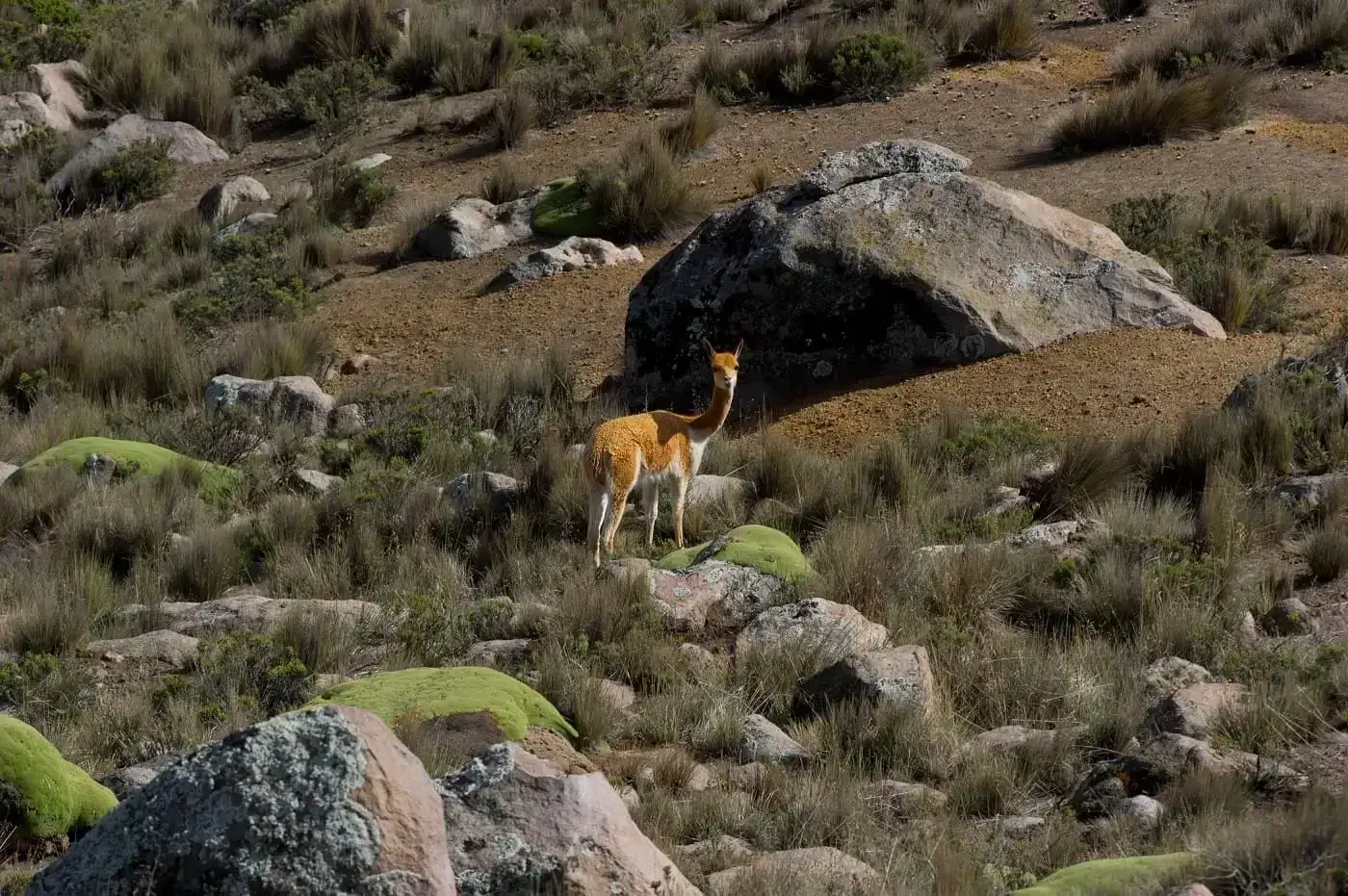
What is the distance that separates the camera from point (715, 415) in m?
10.2

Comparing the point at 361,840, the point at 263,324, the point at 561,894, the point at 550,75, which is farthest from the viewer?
the point at 550,75

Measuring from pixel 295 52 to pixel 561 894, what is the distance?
20940 millimetres

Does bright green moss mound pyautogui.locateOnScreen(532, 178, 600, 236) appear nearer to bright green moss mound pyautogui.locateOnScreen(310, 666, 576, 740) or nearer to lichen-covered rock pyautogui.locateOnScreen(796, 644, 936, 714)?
lichen-covered rock pyautogui.locateOnScreen(796, 644, 936, 714)

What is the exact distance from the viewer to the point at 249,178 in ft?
62.1

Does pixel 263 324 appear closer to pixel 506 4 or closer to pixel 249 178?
pixel 249 178

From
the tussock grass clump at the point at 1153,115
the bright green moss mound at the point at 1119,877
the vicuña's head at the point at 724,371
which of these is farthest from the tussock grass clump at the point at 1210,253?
the bright green moss mound at the point at 1119,877

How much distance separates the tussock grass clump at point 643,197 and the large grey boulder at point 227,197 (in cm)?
442

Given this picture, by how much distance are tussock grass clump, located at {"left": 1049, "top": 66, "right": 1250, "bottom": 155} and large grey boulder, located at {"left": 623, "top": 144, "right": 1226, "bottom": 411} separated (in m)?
4.30

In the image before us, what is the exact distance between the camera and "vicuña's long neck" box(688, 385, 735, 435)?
1019 centimetres

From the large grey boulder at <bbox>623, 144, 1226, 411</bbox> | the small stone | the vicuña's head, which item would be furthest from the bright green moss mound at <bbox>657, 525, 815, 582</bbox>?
the large grey boulder at <bbox>623, 144, 1226, 411</bbox>

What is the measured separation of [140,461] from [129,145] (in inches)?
382

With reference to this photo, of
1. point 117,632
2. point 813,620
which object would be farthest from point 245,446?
point 813,620

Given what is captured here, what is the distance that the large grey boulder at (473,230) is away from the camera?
16219 mm

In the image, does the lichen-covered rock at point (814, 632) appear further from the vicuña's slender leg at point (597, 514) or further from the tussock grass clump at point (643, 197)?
the tussock grass clump at point (643, 197)
